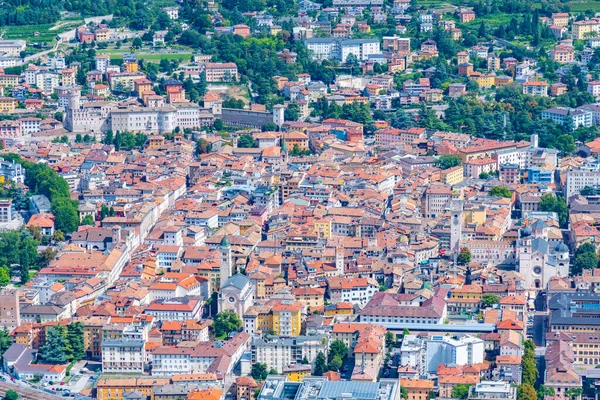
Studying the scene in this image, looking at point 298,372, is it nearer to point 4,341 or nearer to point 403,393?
point 403,393

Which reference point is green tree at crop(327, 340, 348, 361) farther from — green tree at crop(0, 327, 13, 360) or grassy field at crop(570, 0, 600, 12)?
grassy field at crop(570, 0, 600, 12)

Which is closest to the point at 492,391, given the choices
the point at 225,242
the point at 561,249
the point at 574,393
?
the point at 574,393

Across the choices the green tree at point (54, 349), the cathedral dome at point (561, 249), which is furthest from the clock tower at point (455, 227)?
the green tree at point (54, 349)

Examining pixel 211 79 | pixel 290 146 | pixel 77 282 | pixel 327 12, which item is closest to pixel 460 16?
pixel 327 12

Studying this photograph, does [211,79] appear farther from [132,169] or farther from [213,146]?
[132,169]

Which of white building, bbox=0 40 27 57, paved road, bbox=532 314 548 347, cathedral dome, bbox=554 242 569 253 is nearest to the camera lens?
paved road, bbox=532 314 548 347

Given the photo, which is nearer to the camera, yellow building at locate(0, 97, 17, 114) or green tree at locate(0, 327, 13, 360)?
green tree at locate(0, 327, 13, 360)

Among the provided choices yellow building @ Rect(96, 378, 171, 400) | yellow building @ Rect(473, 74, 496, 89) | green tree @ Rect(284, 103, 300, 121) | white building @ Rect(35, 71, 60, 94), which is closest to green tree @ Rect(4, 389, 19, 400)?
yellow building @ Rect(96, 378, 171, 400)

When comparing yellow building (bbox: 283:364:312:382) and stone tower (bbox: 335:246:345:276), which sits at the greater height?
stone tower (bbox: 335:246:345:276)
